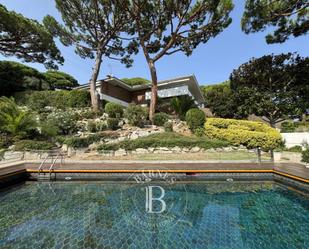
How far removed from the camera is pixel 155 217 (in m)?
4.35

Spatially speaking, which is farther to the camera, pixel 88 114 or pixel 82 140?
pixel 88 114

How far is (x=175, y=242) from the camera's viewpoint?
11.0 ft

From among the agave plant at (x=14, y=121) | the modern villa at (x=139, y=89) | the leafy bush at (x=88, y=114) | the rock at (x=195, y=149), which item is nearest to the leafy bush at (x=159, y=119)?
the rock at (x=195, y=149)

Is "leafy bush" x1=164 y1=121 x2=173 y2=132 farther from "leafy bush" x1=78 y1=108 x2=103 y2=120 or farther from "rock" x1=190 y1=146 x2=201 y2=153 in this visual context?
"leafy bush" x1=78 y1=108 x2=103 y2=120

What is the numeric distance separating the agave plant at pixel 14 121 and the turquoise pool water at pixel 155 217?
565 centimetres

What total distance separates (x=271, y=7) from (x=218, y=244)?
14.8m

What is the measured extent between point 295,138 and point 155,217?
13.1 m

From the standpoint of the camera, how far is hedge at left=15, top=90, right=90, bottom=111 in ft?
56.4

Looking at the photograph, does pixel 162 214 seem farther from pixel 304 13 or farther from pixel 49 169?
pixel 304 13

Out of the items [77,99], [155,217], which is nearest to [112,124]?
[77,99]

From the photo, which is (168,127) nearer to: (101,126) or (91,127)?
(101,126)

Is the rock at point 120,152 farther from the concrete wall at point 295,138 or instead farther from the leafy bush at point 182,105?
the concrete wall at point 295,138

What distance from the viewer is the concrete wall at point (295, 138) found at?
40.3 feet

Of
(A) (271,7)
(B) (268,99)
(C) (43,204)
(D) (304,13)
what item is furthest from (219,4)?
(C) (43,204)
